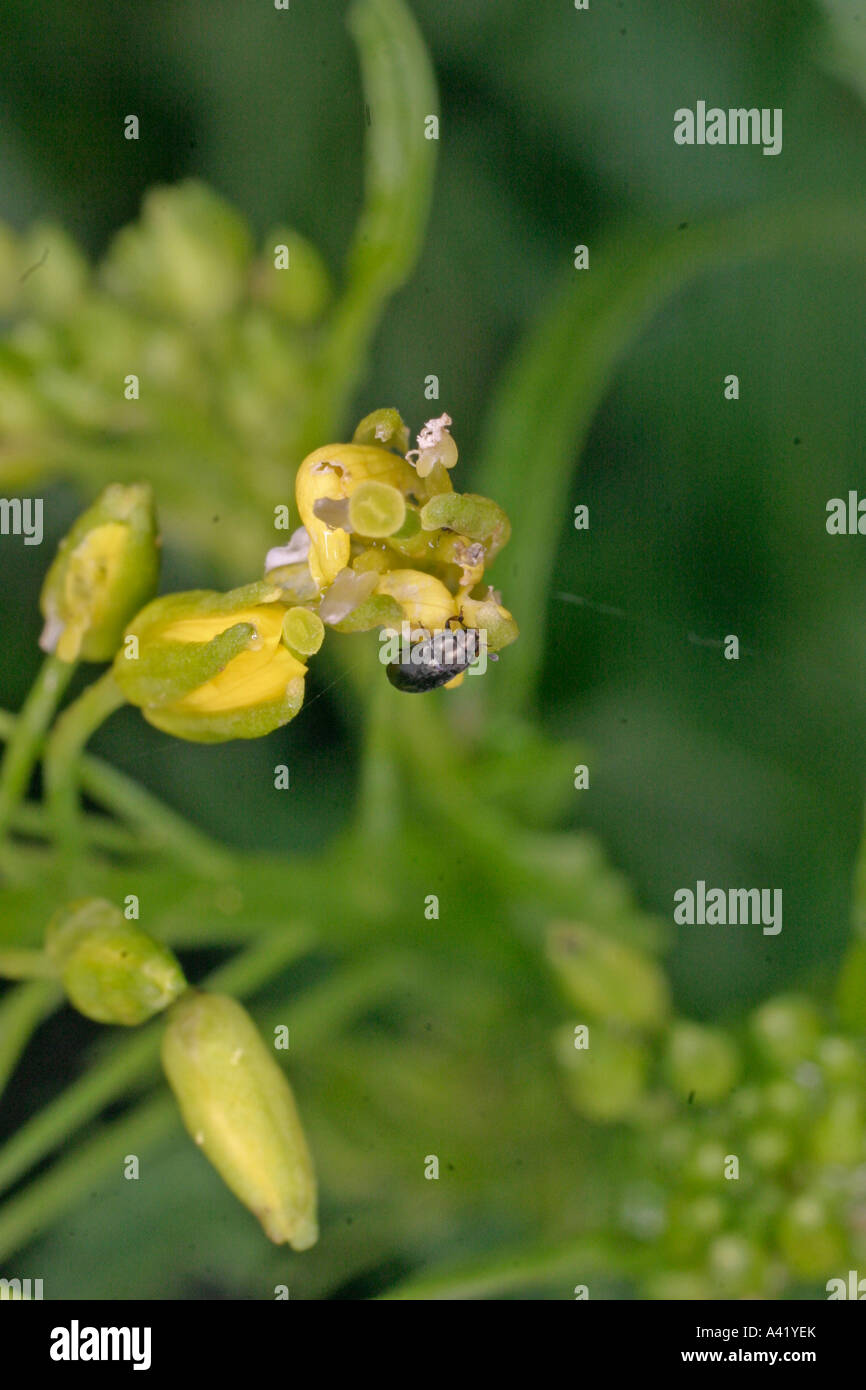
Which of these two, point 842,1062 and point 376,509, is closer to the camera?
point 376,509

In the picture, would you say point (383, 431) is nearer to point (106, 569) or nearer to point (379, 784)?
point (106, 569)

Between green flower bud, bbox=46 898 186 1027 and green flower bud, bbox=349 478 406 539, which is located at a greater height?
green flower bud, bbox=349 478 406 539

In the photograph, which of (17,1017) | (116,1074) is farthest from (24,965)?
(116,1074)

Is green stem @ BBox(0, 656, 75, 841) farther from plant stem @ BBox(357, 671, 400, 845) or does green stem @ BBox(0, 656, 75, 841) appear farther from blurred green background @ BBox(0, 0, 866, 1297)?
blurred green background @ BBox(0, 0, 866, 1297)

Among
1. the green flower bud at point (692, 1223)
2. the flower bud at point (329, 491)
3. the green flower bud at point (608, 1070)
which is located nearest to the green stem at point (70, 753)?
the flower bud at point (329, 491)

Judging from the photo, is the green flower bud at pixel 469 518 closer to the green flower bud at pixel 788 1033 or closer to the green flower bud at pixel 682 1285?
the green flower bud at pixel 788 1033

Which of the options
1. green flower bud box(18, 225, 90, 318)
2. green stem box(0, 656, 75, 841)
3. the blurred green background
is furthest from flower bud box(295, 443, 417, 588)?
the blurred green background
